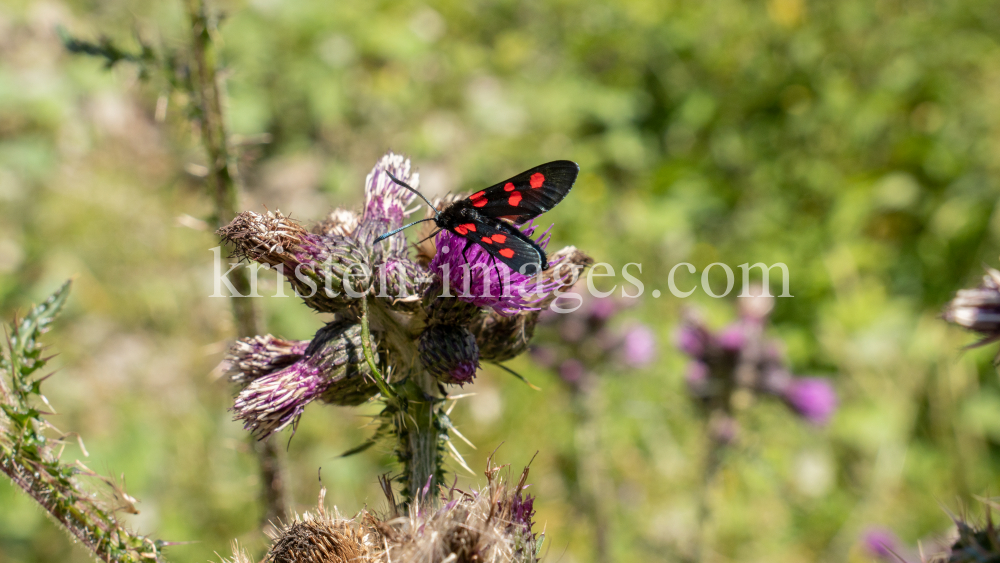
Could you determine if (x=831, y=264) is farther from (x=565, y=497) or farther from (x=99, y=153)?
A: (x=99, y=153)

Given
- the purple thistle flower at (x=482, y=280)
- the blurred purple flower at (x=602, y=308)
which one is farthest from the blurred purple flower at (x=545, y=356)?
the purple thistle flower at (x=482, y=280)

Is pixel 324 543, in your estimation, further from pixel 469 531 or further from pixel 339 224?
pixel 339 224

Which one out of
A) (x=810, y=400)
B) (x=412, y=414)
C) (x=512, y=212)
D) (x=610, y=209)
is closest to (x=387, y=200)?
(x=512, y=212)

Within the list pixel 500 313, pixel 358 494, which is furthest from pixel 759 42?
pixel 500 313

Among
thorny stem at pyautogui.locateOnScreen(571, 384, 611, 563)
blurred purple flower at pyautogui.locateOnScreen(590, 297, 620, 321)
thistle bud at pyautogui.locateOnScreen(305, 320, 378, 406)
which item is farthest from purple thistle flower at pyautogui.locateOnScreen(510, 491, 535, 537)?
blurred purple flower at pyautogui.locateOnScreen(590, 297, 620, 321)

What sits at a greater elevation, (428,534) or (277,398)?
(277,398)

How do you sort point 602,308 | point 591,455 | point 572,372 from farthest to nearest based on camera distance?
point 602,308, point 572,372, point 591,455

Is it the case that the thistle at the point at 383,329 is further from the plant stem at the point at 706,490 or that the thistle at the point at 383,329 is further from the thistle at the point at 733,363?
the thistle at the point at 733,363
